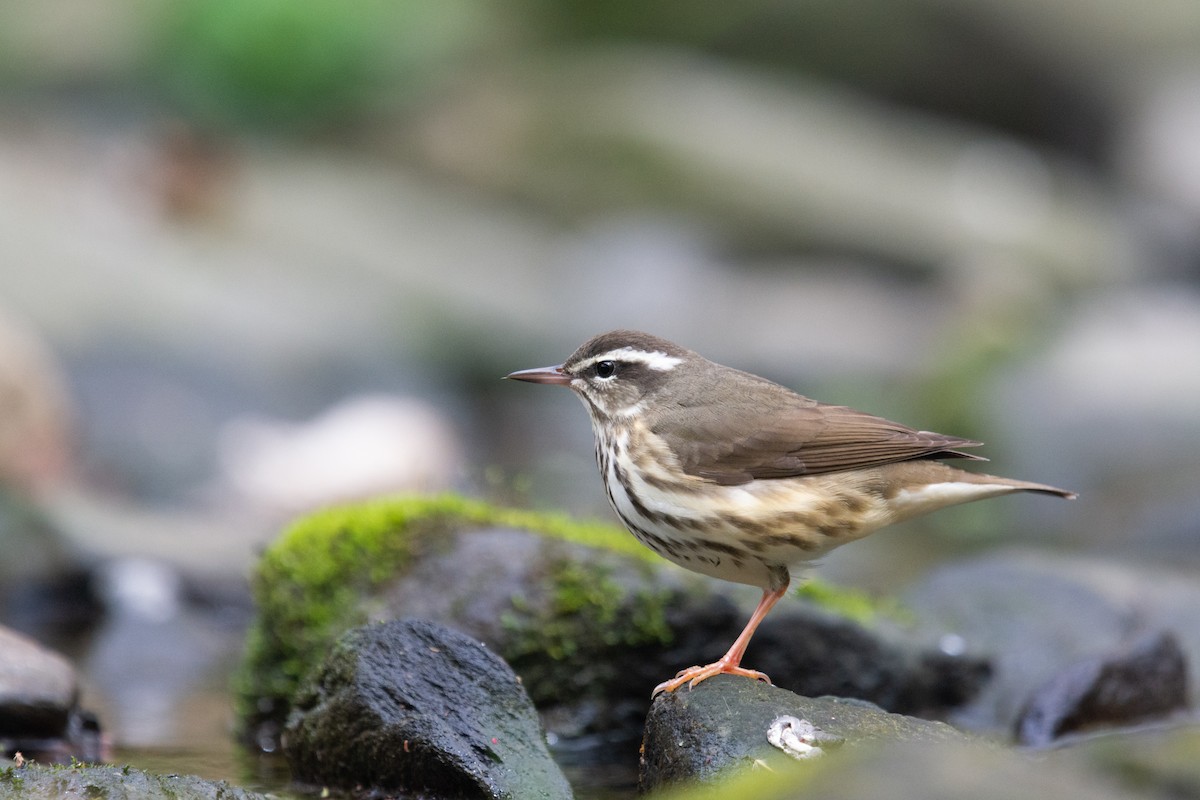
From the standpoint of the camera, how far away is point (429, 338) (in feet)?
54.6

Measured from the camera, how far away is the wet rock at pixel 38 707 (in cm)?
590

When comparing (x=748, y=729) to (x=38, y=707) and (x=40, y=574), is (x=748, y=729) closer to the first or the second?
(x=38, y=707)

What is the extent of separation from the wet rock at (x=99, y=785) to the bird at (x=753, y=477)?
177cm

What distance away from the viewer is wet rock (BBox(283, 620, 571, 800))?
16.9 feet

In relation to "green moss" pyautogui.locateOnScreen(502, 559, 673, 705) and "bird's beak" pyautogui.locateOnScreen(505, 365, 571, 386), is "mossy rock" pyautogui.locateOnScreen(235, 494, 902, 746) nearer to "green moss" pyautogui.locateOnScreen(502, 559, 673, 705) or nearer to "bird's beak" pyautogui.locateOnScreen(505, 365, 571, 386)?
"green moss" pyautogui.locateOnScreen(502, 559, 673, 705)

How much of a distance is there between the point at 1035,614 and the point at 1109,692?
1285 millimetres

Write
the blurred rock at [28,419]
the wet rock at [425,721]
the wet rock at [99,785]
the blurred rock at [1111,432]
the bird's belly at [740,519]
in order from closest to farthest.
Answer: the wet rock at [99,785] → the wet rock at [425,721] → the bird's belly at [740,519] → the blurred rock at [28,419] → the blurred rock at [1111,432]

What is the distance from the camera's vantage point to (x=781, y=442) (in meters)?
5.81

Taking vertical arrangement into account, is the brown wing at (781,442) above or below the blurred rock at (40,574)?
above

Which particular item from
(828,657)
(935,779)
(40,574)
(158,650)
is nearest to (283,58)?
(40,574)

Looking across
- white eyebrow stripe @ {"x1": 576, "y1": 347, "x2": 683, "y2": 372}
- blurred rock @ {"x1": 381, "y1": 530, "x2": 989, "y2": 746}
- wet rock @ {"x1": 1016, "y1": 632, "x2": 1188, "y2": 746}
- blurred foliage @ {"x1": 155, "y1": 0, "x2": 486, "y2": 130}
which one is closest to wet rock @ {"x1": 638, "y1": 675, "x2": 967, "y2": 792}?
blurred rock @ {"x1": 381, "y1": 530, "x2": 989, "y2": 746}

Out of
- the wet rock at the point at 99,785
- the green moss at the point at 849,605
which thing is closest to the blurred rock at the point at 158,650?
the wet rock at the point at 99,785

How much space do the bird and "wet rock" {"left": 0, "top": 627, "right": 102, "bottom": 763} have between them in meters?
2.59

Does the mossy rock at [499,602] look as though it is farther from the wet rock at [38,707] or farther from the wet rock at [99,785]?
the wet rock at [99,785]
